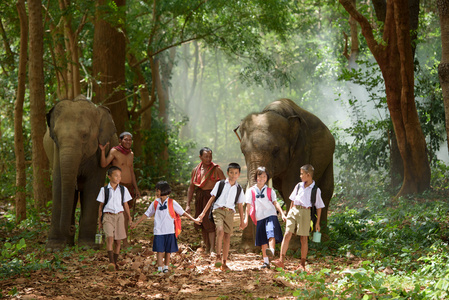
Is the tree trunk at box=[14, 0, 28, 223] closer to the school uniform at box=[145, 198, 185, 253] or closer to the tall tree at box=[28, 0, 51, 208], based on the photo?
the tall tree at box=[28, 0, 51, 208]

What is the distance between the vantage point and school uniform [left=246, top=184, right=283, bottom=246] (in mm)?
7691

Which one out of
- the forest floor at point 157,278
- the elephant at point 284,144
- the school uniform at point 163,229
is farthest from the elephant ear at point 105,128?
the school uniform at point 163,229

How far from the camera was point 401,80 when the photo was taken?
1260cm

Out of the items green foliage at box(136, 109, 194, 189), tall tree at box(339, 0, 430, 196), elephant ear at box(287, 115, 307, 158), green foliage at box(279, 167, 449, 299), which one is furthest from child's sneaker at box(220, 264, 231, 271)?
green foliage at box(136, 109, 194, 189)

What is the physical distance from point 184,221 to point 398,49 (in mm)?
6385

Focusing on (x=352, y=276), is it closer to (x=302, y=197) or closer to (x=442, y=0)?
(x=302, y=197)

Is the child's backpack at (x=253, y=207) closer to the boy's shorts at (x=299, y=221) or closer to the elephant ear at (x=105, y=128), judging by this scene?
the boy's shorts at (x=299, y=221)

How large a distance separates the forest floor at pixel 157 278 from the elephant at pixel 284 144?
1.27 metres

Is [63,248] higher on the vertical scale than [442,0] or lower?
lower

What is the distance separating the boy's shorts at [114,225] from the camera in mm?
7588

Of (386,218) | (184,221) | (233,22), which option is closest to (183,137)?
(233,22)

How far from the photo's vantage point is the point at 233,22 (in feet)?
57.9

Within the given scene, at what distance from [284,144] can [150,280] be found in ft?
11.3

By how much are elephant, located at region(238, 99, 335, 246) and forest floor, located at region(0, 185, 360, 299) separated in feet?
4.18
